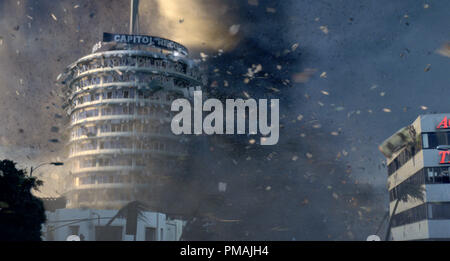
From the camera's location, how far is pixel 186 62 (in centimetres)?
9706

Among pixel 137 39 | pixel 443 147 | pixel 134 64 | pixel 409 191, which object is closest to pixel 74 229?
pixel 134 64

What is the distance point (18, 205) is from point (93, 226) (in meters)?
38.1

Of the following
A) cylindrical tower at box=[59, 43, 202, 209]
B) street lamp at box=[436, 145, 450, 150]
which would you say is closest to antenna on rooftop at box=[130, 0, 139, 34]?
cylindrical tower at box=[59, 43, 202, 209]

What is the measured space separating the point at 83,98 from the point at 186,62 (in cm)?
2345

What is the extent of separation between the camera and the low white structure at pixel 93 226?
63.3m

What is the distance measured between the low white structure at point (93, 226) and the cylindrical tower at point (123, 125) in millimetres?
15463

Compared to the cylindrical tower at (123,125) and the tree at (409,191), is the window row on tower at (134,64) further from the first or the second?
the tree at (409,191)

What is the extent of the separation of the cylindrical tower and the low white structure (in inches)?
609

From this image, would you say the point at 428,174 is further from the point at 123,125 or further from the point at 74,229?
the point at 123,125

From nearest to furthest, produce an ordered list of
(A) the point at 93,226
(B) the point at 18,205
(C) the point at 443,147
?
1. (B) the point at 18,205
2. (C) the point at 443,147
3. (A) the point at 93,226

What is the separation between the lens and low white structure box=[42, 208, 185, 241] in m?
63.3

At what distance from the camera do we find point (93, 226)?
2569 inches
